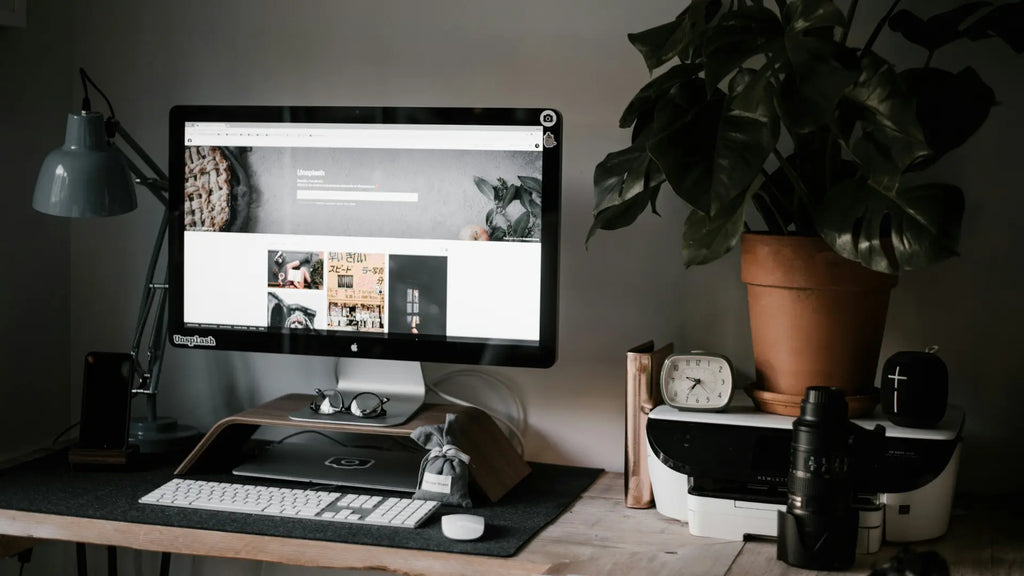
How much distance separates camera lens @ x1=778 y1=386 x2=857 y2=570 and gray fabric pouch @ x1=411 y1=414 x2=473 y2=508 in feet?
1.53

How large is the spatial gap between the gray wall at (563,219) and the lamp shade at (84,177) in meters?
0.33

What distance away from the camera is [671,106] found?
4.24 feet

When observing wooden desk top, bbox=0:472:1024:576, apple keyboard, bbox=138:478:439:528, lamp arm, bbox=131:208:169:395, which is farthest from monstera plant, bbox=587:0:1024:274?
lamp arm, bbox=131:208:169:395

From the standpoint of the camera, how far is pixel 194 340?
1687 millimetres

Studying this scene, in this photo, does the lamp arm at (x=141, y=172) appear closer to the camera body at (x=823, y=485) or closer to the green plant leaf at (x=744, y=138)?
the green plant leaf at (x=744, y=138)

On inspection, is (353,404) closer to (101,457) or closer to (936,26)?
(101,457)

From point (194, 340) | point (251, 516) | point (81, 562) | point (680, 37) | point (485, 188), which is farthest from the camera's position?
point (81, 562)

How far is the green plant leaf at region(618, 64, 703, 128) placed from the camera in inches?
53.6

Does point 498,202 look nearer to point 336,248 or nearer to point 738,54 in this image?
point 336,248

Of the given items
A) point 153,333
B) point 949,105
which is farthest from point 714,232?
point 153,333

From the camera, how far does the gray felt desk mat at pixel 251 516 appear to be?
51.7 inches

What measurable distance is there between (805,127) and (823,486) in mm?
414

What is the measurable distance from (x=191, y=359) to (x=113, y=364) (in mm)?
315

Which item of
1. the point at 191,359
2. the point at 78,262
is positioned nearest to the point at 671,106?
the point at 191,359
